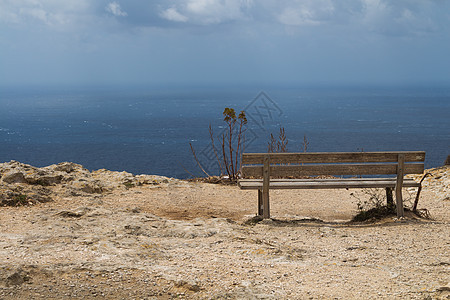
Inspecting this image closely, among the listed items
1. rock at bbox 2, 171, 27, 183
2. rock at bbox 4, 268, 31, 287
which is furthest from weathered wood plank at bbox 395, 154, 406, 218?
rock at bbox 2, 171, 27, 183

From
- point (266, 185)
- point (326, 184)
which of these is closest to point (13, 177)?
point (266, 185)

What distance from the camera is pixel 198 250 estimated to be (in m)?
5.80

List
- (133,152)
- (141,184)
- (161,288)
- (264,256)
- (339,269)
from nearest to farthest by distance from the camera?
(161,288) < (339,269) < (264,256) < (141,184) < (133,152)

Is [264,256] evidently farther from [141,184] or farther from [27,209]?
[141,184]

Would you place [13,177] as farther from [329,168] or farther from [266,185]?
[329,168]

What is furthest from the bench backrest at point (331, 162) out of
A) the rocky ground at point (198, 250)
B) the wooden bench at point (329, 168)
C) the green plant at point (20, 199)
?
the green plant at point (20, 199)

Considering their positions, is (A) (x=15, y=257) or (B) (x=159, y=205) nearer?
(A) (x=15, y=257)

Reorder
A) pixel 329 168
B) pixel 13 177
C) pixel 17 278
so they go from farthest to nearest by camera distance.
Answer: pixel 13 177 < pixel 329 168 < pixel 17 278

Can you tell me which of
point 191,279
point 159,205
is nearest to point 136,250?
point 191,279

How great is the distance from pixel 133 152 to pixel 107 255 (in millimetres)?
41423

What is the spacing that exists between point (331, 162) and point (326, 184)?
0.39 metres

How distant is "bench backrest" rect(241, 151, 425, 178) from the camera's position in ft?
24.6

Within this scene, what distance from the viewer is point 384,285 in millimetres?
4605

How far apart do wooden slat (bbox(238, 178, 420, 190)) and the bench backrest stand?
185mm
